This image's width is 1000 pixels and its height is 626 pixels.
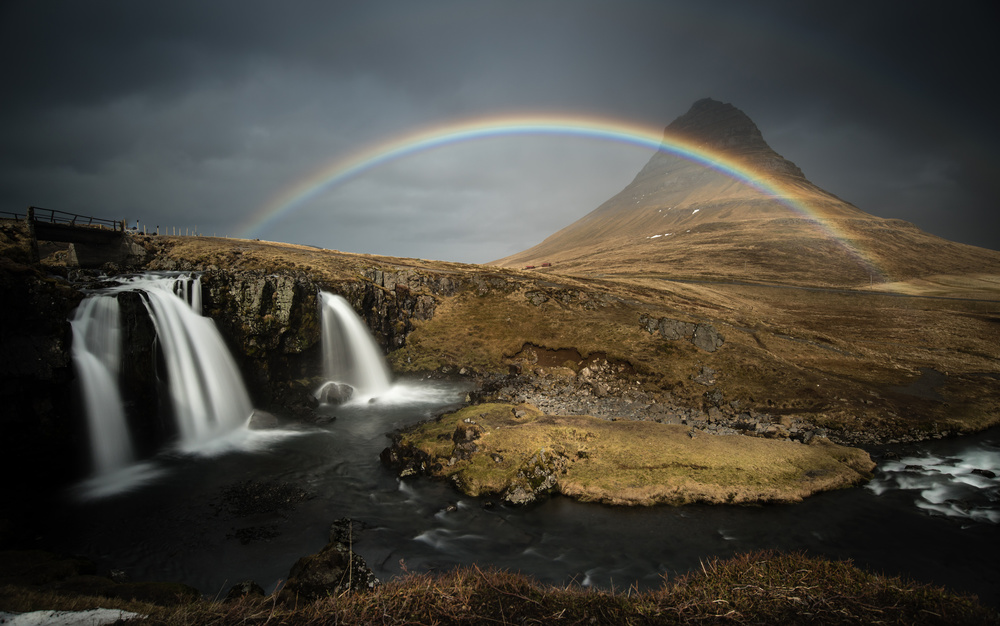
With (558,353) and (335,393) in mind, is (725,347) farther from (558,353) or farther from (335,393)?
(335,393)

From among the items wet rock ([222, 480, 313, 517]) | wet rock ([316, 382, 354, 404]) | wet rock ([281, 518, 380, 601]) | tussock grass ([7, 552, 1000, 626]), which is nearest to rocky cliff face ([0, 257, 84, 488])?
wet rock ([222, 480, 313, 517])

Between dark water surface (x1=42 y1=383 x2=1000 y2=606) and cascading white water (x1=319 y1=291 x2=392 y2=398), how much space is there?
46.2ft

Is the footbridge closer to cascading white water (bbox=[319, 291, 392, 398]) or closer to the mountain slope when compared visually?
cascading white water (bbox=[319, 291, 392, 398])

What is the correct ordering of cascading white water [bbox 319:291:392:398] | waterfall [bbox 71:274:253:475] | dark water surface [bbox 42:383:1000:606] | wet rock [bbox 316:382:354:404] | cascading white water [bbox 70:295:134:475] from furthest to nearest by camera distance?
cascading white water [bbox 319:291:392:398] → wet rock [bbox 316:382:354:404] → waterfall [bbox 71:274:253:475] → cascading white water [bbox 70:295:134:475] → dark water surface [bbox 42:383:1000:606]

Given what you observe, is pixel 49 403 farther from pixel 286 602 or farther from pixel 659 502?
pixel 659 502

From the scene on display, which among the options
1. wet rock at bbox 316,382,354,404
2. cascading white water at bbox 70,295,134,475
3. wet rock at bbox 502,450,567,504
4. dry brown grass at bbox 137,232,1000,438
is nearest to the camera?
wet rock at bbox 502,450,567,504

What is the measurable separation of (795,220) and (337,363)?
17547cm

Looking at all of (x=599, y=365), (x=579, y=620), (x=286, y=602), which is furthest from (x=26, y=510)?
(x=599, y=365)

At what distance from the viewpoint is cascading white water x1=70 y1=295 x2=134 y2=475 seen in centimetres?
1950

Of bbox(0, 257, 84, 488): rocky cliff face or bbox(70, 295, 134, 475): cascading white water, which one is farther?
bbox(70, 295, 134, 475): cascading white water

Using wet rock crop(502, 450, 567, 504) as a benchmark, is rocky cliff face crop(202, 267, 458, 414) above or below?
above

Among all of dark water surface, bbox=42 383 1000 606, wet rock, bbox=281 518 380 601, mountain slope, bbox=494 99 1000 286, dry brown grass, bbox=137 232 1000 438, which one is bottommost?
dark water surface, bbox=42 383 1000 606

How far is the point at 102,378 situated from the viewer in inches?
797

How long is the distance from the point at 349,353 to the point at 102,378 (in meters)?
16.5
